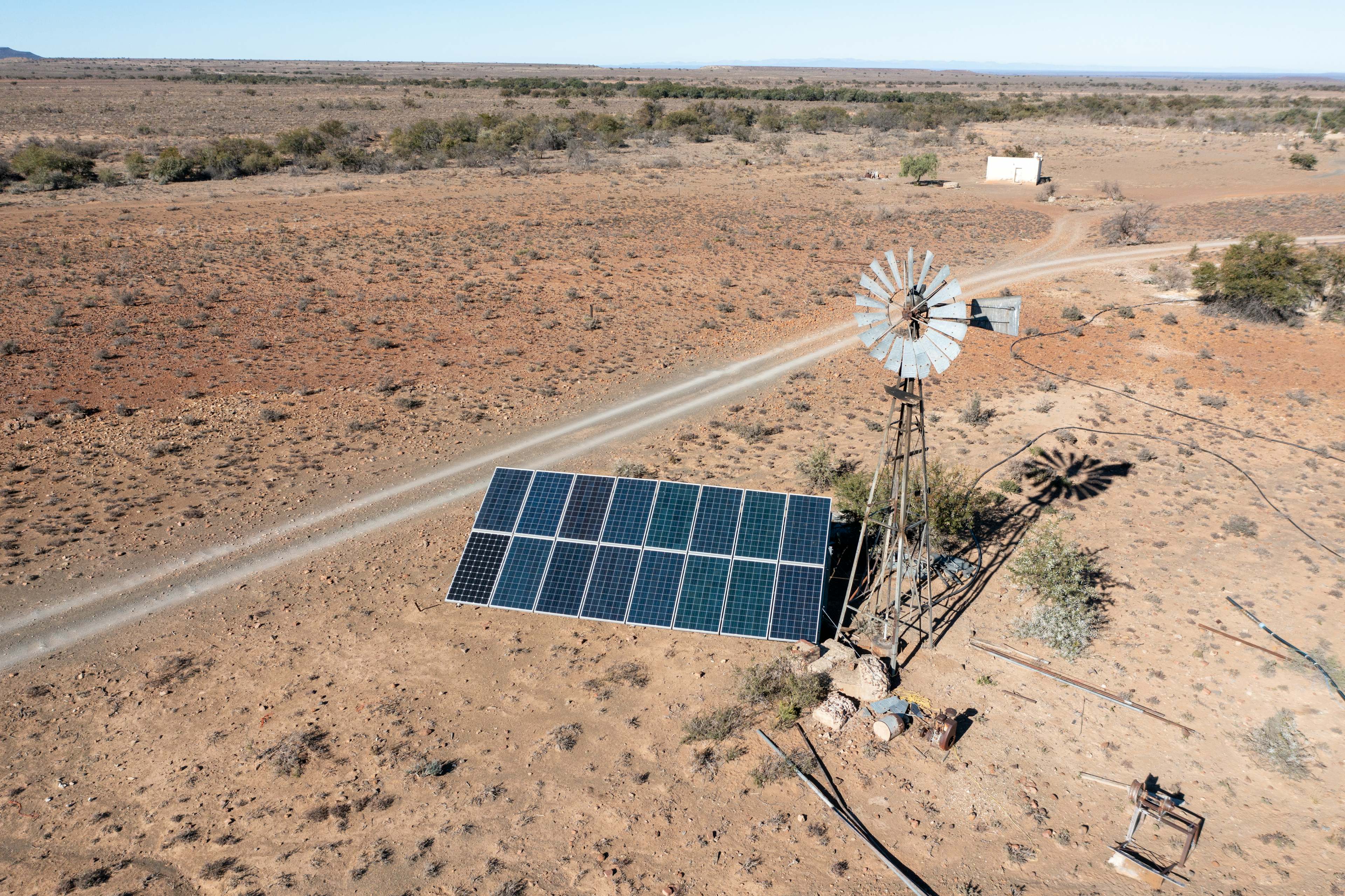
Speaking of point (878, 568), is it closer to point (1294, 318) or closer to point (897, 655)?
point (897, 655)

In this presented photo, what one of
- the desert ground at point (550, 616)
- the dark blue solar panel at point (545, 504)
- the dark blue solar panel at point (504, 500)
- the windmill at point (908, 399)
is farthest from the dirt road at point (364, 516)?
the windmill at point (908, 399)

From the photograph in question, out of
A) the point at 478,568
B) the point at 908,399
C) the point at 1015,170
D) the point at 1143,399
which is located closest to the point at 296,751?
the point at 478,568

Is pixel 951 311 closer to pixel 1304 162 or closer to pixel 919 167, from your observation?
pixel 919 167

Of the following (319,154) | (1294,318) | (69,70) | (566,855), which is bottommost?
(566,855)

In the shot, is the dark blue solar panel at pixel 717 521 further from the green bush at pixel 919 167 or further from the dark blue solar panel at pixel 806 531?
the green bush at pixel 919 167

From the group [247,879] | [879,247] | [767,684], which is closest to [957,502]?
[767,684]

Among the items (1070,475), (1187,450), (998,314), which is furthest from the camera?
(1187,450)
